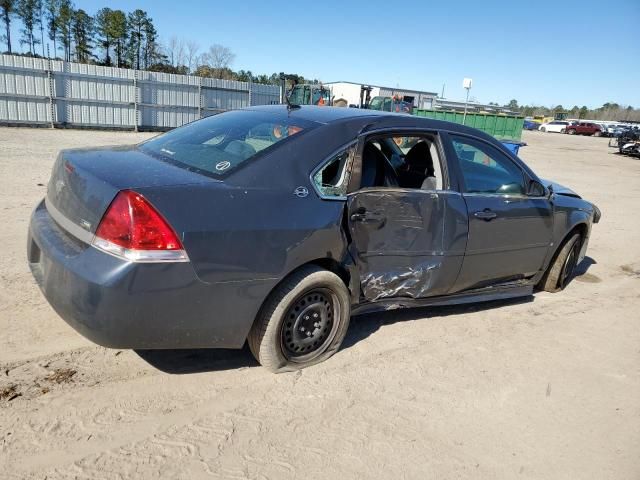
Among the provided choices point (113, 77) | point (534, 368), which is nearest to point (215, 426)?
point (534, 368)

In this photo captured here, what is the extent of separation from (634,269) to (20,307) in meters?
6.91

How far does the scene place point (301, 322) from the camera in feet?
10.6

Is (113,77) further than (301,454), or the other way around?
(113,77)

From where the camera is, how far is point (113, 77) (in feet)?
64.0

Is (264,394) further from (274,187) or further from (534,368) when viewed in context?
(534,368)

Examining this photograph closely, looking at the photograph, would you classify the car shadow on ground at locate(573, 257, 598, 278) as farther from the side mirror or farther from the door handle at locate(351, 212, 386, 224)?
the door handle at locate(351, 212, 386, 224)

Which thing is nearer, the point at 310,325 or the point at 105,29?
the point at 310,325

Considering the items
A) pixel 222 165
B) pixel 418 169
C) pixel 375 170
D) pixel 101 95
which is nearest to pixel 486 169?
pixel 418 169

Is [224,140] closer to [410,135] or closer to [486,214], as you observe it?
[410,135]

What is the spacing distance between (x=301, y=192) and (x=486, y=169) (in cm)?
208

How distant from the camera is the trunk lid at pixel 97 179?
2.58m

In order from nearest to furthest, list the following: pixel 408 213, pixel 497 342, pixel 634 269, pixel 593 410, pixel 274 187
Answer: pixel 274 187, pixel 593 410, pixel 408 213, pixel 497 342, pixel 634 269

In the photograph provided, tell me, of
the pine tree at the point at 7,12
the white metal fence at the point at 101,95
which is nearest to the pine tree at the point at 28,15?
the pine tree at the point at 7,12

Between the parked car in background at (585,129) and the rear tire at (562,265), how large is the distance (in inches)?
2386
